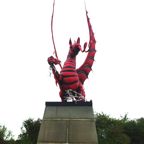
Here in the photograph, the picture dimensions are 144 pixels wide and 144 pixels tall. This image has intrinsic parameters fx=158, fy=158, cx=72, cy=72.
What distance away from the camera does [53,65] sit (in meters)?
6.14

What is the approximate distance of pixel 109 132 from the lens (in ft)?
62.5

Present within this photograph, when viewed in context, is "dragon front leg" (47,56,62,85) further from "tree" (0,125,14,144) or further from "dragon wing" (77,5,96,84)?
"tree" (0,125,14,144)

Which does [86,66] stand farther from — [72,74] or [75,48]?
[72,74]

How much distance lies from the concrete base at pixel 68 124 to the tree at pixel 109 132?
43.4ft

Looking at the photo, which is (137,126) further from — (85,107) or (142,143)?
(85,107)

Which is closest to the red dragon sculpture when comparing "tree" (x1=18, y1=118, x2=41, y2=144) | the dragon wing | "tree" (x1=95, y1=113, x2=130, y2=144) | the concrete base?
the dragon wing

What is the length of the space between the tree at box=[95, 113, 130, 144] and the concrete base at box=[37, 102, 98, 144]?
1323 centimetres

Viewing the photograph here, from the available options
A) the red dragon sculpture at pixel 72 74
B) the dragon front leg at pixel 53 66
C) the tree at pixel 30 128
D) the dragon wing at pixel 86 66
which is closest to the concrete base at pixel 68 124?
the red dragon sculpture at pixel 72 74

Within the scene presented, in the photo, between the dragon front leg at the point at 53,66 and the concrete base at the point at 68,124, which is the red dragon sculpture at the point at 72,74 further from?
the concrete base at the point at 68,124

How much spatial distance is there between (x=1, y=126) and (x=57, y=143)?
20.5m

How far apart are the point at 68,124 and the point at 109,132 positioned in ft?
50.2

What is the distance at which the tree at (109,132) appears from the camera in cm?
1780

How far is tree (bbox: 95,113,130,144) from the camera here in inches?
701

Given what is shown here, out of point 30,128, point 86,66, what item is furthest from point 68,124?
point 30,128
